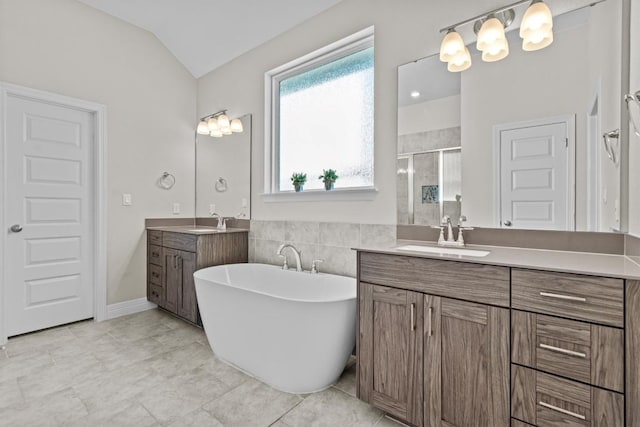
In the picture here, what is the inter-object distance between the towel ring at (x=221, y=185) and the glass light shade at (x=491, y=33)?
268 centimetres

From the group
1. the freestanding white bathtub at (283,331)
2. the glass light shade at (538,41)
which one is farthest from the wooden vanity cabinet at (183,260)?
the glass light shade at (538,41)

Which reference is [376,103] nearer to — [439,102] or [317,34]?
[439,102]

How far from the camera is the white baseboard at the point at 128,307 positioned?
3166 millimetres

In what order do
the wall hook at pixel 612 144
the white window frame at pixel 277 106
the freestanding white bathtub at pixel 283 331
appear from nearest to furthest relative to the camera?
the wall hook at pixel 612 144 < the freestanding white bathtub at pixel 283 331 < the white window frame at pixel 277 106

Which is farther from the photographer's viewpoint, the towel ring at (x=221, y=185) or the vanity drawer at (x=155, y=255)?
the towel ring at (x=221, y=185)

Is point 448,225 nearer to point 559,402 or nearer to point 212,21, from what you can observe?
point 559,402

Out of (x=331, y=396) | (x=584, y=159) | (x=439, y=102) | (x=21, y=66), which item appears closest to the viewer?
(x=584, y=159)

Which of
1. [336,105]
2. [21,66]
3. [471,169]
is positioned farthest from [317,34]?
[21,66]

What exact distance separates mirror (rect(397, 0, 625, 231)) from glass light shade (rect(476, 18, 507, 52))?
0.33 ft

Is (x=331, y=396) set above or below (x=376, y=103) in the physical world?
below

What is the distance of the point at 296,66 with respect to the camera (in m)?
2.89

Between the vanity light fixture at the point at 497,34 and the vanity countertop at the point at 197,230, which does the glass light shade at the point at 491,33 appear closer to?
the vanity light fixture at the point at 497,34

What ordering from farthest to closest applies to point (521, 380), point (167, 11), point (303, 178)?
point (167, 11), point (303, 178), point (521, 380)

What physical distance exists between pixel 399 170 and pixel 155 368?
218 centimetres
